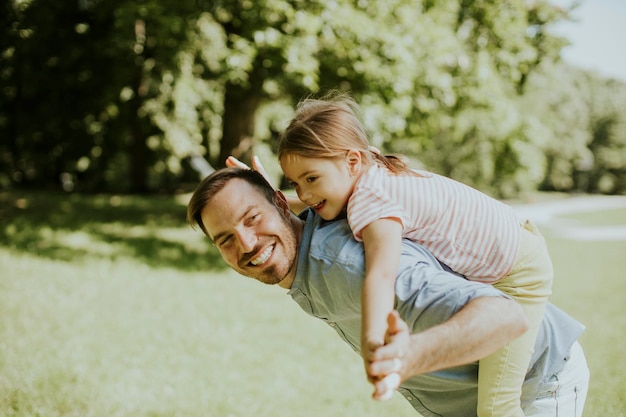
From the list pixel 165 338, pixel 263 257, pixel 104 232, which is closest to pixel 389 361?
pixel 263 257

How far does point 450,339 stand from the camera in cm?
149

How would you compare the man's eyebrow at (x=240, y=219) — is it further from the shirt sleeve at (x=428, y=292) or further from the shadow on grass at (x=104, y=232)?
the shadow on grass at (x=104, y=232)

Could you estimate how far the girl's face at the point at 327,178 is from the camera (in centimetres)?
217

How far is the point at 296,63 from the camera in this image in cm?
779

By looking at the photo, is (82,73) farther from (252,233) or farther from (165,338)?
(252,233)

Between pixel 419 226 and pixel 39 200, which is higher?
pixel 419 226

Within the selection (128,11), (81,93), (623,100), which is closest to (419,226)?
(128,11)

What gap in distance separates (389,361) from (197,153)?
547 inches

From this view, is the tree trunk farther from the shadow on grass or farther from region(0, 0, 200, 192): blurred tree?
the shadow on grass

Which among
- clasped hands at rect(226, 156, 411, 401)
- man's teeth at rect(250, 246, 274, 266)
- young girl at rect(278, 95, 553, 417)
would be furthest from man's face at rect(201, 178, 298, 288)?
clasped hands at rect(226, 156, 411, 401)

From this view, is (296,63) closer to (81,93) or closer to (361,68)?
(361,68)

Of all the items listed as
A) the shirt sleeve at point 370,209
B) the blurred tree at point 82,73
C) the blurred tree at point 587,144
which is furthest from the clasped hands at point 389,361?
the blurred tree at point 587,144

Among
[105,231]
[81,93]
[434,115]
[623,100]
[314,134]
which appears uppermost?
[314,134]

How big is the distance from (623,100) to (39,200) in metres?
66.1
